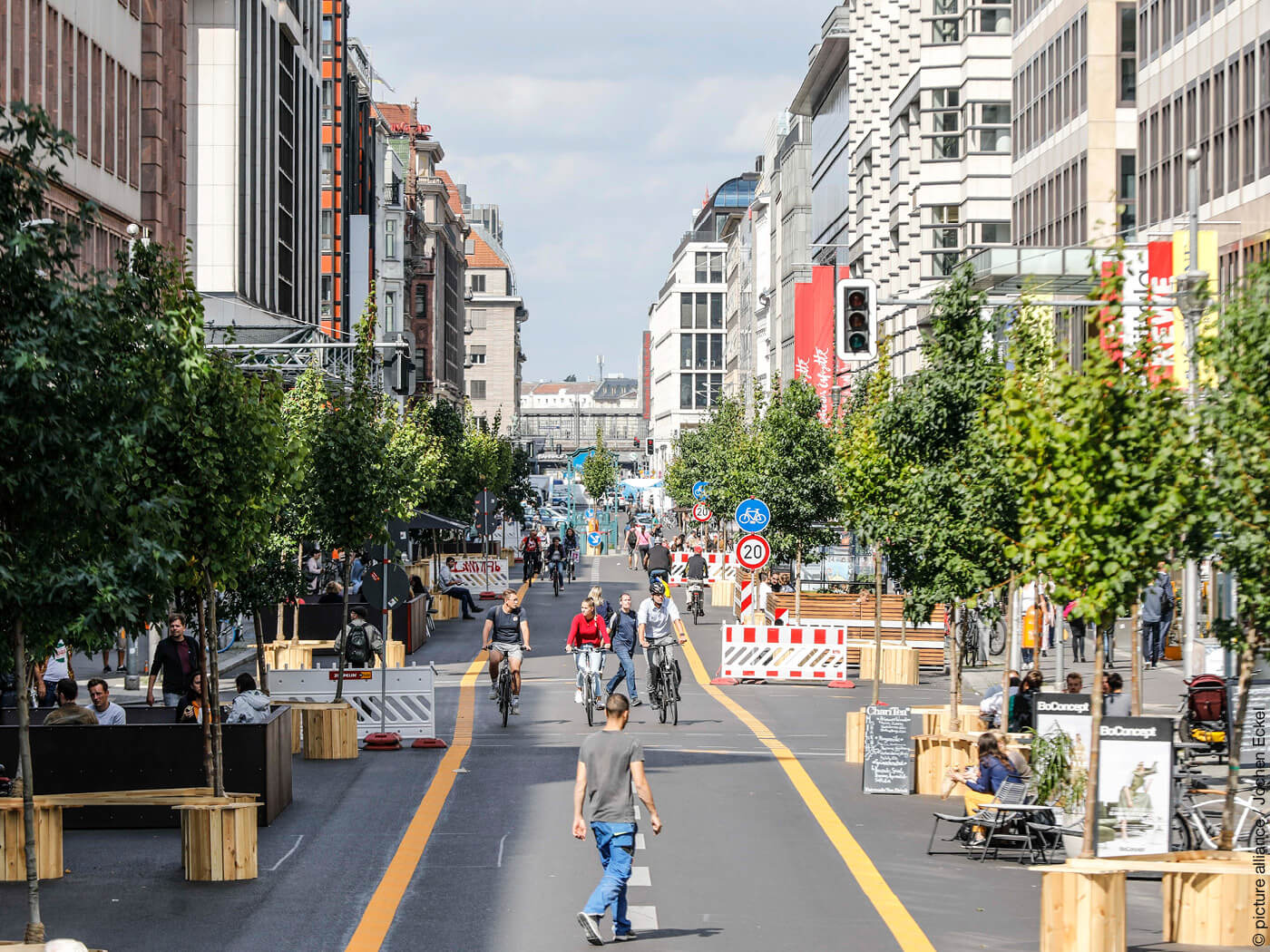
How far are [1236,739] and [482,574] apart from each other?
148 feet

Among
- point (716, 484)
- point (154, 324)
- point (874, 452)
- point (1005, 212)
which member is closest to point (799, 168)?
point (716, 484)

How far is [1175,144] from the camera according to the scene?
4297 centimetres

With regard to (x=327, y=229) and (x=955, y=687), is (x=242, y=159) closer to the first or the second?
(x=327, y=229)

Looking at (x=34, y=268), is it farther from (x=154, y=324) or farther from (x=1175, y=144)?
(x=1175, y=144)

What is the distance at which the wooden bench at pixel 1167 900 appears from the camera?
1119cm

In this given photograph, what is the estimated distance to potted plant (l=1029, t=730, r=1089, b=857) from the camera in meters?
14.2

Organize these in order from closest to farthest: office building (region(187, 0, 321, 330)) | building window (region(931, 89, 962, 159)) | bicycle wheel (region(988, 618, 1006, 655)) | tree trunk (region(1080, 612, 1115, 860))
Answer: tree trunk (region(1080, 612, 1115, 860)), bicycle wheel (region(988, 618, 1006, 655)), office building (region(187, 0, 321, 330)), building window (region(931, 89, 962, 159))

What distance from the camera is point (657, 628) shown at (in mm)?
26812

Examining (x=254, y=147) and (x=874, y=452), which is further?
(x=254, y=147)

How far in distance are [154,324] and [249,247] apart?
53.3m

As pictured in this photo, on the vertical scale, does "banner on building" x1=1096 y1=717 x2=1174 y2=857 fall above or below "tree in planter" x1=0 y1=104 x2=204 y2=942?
below

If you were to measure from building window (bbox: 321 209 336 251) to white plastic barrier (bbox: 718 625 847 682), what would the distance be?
63386 millimetres

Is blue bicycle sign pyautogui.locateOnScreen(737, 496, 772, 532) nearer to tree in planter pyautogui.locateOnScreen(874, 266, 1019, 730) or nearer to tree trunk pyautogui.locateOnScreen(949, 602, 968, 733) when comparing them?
tree in planter pyautogui.locateOnScreen(874, 266, 1019, 730)

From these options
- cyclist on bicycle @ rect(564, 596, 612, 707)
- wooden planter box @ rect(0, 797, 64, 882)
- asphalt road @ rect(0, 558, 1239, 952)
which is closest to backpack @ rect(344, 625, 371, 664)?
cyclist on bicycle @ rect(564, 596, 612, 707)
